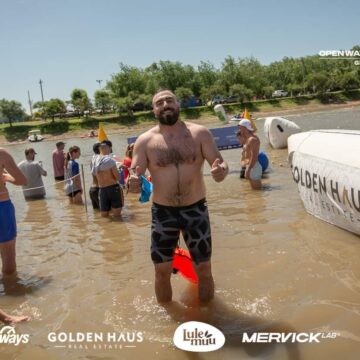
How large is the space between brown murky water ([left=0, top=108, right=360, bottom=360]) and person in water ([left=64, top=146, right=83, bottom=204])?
229cm

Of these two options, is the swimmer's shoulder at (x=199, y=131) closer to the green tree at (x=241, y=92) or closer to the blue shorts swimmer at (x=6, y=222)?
the blue shorts swimmer at (x=6, y=222)

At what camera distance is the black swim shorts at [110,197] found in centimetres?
800

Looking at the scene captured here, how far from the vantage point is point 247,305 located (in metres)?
4.13

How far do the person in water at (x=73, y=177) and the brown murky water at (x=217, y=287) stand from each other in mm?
2291

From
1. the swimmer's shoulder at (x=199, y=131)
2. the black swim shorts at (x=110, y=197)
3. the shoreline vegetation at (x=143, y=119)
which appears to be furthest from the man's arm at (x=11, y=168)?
the shoreline vegetation at (x=143, y=119)

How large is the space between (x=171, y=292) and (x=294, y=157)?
3.71 m

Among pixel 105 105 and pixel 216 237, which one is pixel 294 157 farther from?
pixel 105 105

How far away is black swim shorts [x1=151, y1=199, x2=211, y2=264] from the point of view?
152 inches

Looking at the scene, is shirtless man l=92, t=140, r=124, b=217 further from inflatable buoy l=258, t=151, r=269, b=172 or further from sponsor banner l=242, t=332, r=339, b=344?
inflatable buoy l=258, t=151, r=269, b=172

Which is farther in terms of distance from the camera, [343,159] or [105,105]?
[105,105]

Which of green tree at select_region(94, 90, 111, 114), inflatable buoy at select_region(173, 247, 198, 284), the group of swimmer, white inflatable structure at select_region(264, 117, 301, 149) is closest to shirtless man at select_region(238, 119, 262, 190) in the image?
inflatable buoy at select_region(173, 247, 198, 284)

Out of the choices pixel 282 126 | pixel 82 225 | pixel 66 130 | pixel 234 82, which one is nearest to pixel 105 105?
pixel 66 130

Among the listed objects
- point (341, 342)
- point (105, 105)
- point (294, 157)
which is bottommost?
point (341, 342)

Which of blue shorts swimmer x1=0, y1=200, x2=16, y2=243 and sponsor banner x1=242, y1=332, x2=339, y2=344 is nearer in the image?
sponsor banner x1=242, y1=332, x2=339, y2=344
